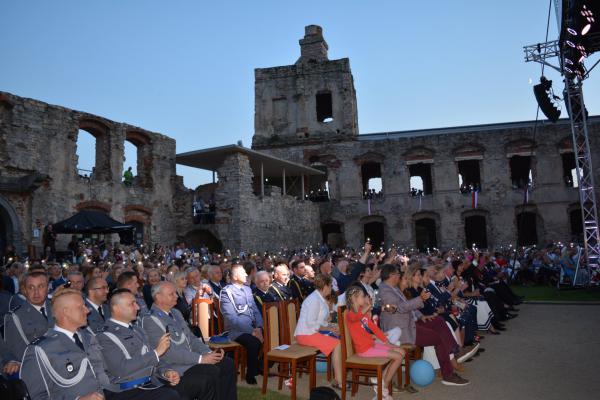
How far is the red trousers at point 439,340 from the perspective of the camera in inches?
231

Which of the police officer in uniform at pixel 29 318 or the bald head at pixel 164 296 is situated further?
the bald head at pixel 164 296

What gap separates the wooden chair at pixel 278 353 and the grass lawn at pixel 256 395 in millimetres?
91

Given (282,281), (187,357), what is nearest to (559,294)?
(282,281)

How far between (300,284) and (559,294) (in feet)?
31.1

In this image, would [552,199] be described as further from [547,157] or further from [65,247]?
[65,247]

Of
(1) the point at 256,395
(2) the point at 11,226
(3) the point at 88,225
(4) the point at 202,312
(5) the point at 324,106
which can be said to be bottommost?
(1) the point at 256,395

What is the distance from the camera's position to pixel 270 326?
5863mm

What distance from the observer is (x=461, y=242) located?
84.1ft

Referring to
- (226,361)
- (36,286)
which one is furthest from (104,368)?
(36,286)

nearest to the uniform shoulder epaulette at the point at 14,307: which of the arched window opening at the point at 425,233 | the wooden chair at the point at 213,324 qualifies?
the wooden chair at the point at 213,324

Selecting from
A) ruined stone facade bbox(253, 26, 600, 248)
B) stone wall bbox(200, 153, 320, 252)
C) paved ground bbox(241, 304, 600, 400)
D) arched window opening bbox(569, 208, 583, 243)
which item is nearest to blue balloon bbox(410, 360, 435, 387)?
paved ground bbox(241, 304, 600, 400)

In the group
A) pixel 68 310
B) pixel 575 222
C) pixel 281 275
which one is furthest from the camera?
pixel 575 222

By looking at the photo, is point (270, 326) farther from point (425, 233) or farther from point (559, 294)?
point (425, 233)

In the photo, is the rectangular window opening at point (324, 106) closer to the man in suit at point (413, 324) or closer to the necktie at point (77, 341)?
the man in suit at point (413, 324)
